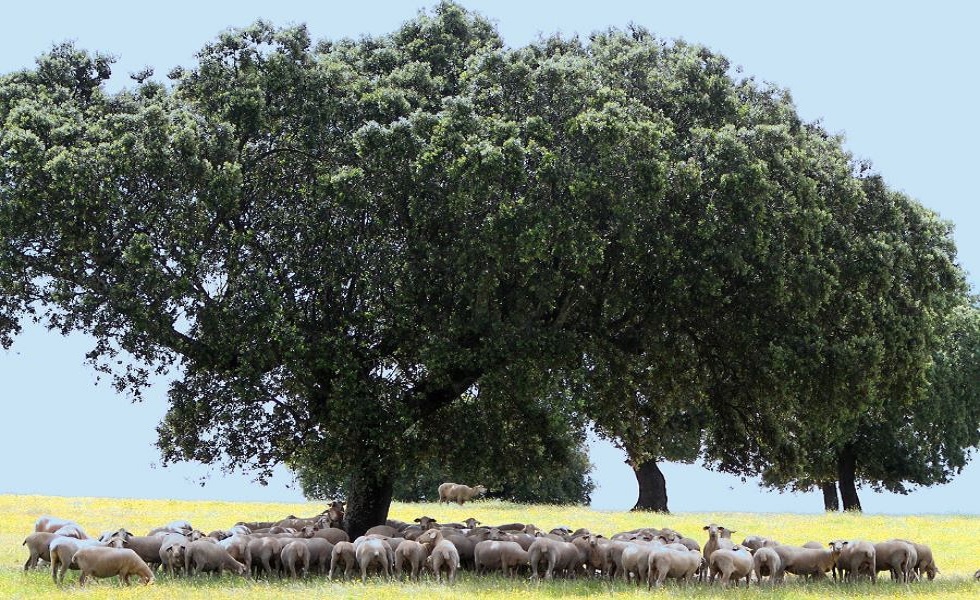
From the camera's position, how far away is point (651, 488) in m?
50.2

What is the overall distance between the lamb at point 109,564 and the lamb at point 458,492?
99.7 feet

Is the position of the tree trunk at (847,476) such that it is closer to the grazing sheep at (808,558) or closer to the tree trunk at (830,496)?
the tree trunk at (830,496)

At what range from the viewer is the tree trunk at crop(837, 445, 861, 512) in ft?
178

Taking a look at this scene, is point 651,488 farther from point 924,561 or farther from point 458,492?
point 924,561


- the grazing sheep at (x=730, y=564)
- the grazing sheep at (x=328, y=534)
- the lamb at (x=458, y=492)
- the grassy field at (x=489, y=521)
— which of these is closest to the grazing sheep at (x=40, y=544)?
the grassy field at (x=489, y=521)

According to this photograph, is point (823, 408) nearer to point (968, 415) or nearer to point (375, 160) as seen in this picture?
point (375, 160)

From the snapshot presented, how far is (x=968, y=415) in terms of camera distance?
54.6 m

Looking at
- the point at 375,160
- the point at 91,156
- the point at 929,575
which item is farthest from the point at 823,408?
the point at 91,156

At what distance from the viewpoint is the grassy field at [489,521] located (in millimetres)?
19828

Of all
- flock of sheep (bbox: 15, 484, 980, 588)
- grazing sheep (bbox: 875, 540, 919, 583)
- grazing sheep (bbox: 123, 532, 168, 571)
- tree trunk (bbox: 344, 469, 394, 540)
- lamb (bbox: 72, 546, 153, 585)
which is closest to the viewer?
lamb (bbox: 72, 546, 153, 585)

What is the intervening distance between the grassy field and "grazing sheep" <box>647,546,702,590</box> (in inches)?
17.2

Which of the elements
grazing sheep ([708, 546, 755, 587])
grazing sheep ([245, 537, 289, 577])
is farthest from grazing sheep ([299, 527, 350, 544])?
grazing sheep ([708, 546, 755, 587])

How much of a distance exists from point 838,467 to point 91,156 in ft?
141

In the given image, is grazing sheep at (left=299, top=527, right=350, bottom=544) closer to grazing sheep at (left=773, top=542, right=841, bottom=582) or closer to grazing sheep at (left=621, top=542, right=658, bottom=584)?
grazing sheep at (left=621, top=542, right=658, bottom=584)
